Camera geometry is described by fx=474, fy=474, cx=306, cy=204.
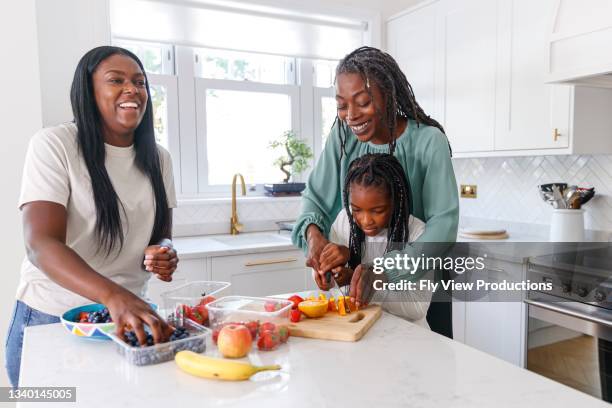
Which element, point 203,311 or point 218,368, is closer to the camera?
point 218,368

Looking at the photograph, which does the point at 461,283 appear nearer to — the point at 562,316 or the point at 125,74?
the point at 562,316

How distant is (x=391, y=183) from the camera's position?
1188mm

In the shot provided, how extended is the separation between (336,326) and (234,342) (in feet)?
0.84

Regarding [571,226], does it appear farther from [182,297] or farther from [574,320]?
[182,297]

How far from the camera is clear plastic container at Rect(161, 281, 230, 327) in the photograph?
1.06 metres

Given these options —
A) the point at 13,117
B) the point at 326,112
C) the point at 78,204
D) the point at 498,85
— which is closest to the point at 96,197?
the point at 78,204

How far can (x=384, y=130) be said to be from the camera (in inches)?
49.7

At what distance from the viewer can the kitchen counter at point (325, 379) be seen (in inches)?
30.8

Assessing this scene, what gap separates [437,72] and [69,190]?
91.5 inches

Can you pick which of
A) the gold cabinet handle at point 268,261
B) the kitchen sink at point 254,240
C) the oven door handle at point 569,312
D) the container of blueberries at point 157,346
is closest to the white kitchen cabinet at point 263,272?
the gold cabinet handle at point 268,261

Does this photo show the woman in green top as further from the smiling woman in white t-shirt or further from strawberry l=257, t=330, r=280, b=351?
the smiling woman in white t-shirt

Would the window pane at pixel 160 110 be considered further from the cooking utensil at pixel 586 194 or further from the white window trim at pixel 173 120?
the cooking utensil at pixel 586 194

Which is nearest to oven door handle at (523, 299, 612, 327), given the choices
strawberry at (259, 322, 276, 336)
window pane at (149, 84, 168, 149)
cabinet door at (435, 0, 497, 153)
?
cabinet door at (435, 0, 497, 153)

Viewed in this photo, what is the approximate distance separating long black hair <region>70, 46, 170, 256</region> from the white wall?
92 cm
